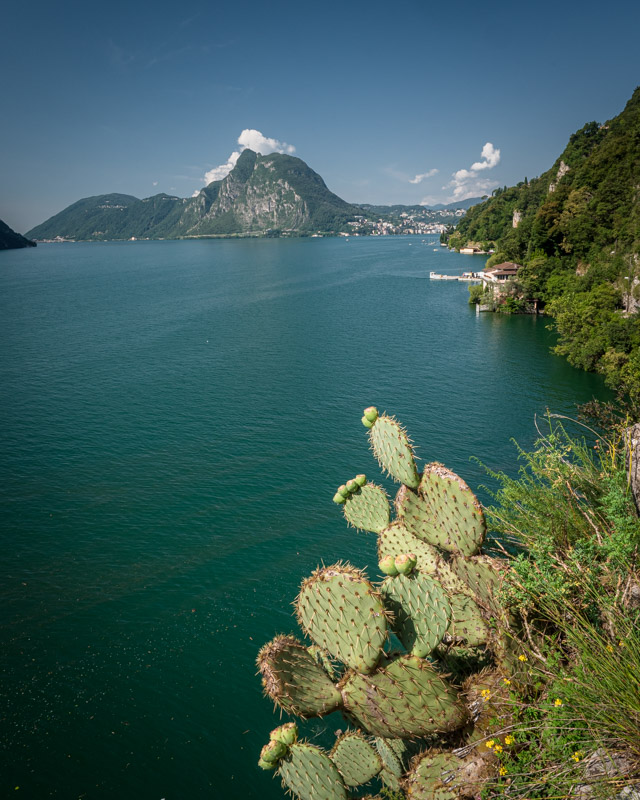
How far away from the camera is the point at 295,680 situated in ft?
14.4

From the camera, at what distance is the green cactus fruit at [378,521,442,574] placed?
21.6ft

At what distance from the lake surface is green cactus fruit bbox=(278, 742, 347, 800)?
680 cm

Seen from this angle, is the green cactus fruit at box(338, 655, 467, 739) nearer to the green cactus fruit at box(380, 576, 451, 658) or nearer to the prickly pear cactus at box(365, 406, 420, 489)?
the green cactus fruit at box(380, 576, 451, 658)

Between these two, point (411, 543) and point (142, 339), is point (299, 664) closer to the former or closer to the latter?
point (411, 543)

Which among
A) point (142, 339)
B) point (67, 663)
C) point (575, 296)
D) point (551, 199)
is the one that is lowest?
point (67, 663)

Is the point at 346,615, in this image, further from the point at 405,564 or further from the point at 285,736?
the point at 285,736

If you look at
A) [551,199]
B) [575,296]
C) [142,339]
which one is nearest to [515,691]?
[575,296]

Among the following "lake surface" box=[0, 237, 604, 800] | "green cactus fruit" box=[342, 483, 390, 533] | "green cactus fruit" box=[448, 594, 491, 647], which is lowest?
"lake surface" box=[0, 237, 604, 800]

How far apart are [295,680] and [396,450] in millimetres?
3274

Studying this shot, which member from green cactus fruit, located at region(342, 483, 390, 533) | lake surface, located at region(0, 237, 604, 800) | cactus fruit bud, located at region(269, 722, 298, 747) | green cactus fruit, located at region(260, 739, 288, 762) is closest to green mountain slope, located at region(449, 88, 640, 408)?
lake surface, located at region(0, 237, 604, 800)

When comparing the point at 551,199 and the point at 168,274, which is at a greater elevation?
the point at 551,199

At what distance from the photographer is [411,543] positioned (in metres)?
6.80

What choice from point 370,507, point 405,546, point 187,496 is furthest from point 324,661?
point 187,496

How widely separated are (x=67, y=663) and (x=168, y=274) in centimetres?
9792
